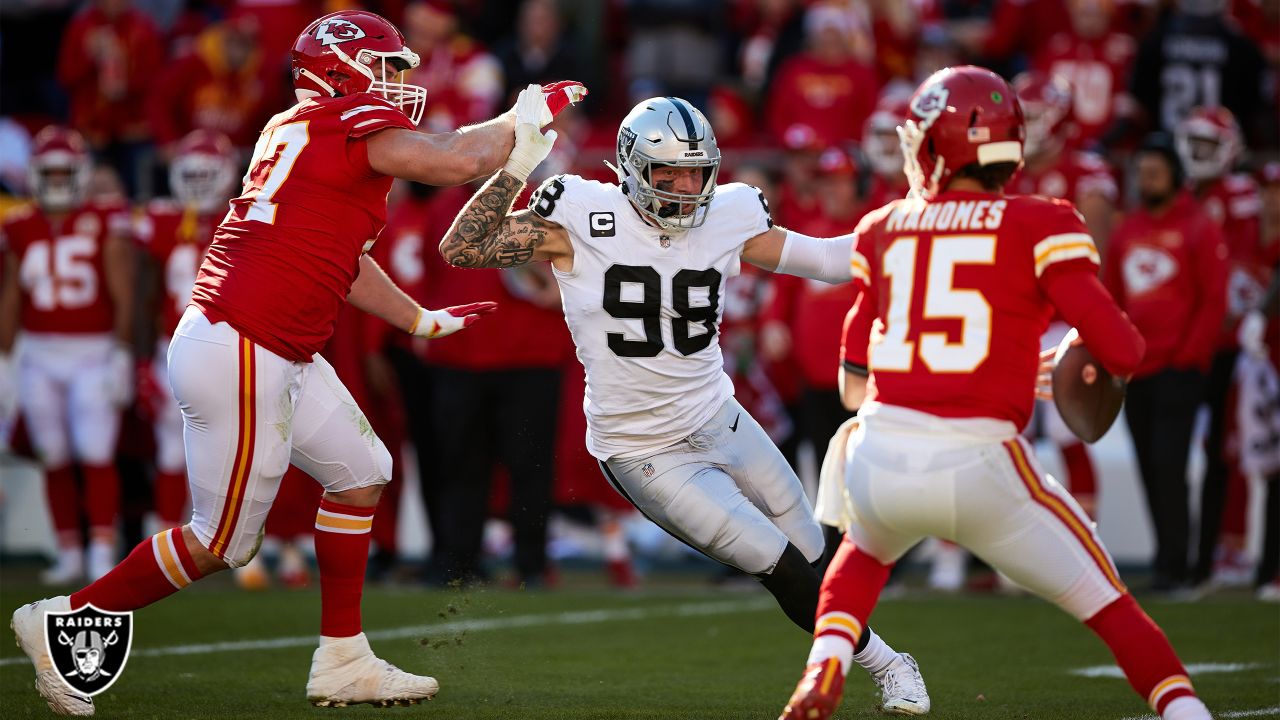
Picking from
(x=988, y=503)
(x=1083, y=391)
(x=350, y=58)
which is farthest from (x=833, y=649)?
(x=350, y=58)

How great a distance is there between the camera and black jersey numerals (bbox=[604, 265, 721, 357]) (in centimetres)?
501

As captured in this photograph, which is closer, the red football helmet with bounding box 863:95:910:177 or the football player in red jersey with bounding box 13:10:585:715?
the football player in red jersey with bounding box 13:10:585:715

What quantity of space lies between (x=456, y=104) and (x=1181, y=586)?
5.32m

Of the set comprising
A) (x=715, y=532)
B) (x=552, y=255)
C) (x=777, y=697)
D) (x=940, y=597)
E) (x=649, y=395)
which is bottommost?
(x=940, y=597)

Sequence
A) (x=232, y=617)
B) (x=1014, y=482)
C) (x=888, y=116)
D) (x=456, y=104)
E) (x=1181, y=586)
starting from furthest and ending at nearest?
(x=456, y=104) → (x=888, y=116) → (x=1181, y=586) → (x=232, y=617) → (x=1014, y=482)

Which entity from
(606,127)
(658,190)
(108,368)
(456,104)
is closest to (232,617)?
(108,368)

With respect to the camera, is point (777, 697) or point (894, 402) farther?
point (777, 697)

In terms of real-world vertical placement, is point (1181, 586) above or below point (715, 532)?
below

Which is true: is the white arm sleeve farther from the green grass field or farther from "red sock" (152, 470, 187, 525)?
"red sock" (152, 470, 187, 525)

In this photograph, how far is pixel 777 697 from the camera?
539 centimetres

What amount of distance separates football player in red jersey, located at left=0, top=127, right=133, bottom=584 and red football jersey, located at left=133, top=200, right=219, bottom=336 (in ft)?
0.46

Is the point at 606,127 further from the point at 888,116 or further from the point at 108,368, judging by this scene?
the point at 108,368

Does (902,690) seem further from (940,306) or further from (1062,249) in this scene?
(1062,249)

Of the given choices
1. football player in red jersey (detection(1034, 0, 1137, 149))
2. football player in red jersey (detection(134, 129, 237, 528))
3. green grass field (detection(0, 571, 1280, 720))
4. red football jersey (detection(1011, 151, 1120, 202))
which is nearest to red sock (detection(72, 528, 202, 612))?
green grass field (detection(0, 571, 1280, 720))
